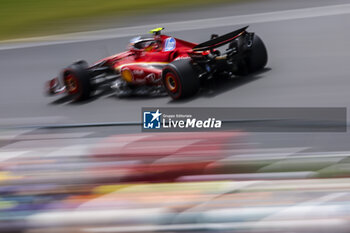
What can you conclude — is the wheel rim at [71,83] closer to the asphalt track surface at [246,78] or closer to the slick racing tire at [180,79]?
the asphalt track surface at [246,78]

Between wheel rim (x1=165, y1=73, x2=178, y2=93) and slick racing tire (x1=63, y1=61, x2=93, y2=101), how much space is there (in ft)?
4.83

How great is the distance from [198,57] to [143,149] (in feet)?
6.34

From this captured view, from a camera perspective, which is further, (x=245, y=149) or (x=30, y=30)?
(x=30, y=30)

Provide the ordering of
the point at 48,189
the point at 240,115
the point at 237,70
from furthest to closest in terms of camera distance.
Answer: the point at 237,70 → the point at 240,115 → the point at 48,189

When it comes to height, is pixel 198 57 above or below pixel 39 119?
above

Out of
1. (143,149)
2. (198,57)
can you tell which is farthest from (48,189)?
(198,57)

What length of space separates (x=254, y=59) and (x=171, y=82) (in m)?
1.25

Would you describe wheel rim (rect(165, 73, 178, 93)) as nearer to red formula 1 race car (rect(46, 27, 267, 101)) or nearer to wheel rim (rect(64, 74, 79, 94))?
red formula 1 race car (rect(46, 27, 267, 101))

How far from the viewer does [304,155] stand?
5297 mm

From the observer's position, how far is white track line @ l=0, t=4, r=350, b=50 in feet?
34.9

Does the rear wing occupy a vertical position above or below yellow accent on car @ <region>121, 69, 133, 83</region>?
Answer: above

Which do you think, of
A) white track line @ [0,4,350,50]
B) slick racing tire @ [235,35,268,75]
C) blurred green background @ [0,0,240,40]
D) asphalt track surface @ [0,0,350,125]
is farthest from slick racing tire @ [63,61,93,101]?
blurred green background @ [0,0,240,40]

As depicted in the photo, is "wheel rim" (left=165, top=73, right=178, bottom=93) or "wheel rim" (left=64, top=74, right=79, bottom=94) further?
"wheel rim" (left=64, top=74, right=79, bottom=94)

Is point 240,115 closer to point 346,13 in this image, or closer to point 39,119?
point 39,119
